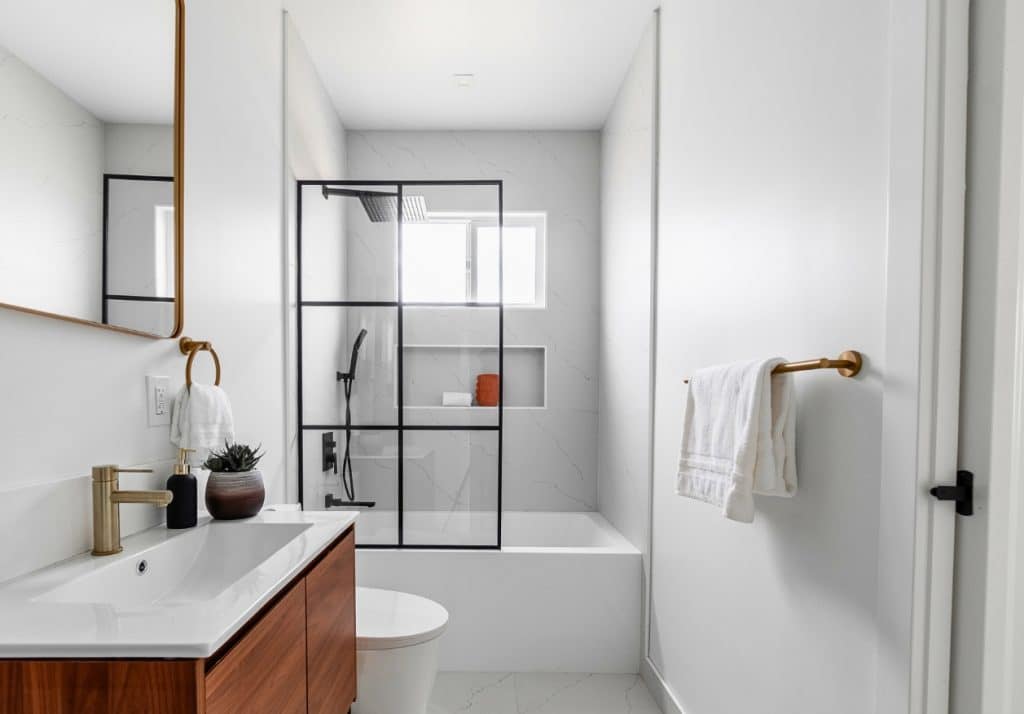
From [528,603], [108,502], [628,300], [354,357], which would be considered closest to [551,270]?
[628,300]

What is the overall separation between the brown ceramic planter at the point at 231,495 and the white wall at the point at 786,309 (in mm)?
1236

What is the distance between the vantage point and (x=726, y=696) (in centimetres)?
180

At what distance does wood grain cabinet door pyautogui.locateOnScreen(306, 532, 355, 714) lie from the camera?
1.31 metres

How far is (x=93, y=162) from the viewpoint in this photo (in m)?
1.31

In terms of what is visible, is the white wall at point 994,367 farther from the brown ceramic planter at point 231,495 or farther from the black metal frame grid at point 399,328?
the black metal frame grid at point 399,328

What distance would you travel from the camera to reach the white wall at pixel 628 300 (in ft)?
8.76

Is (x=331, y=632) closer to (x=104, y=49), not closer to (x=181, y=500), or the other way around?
(x=181, y=500)

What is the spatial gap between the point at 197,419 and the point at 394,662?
85cm

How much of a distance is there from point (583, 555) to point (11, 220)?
2230 millimetres

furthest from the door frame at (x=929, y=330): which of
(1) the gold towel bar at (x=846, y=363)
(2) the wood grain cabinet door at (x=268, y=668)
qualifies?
(2) the wood grain cabinet door at (x=268, y=668)

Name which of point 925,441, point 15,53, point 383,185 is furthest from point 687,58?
point 15,53

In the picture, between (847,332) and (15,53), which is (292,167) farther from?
(847,332)

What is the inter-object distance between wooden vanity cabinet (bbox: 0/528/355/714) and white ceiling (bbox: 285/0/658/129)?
211cm

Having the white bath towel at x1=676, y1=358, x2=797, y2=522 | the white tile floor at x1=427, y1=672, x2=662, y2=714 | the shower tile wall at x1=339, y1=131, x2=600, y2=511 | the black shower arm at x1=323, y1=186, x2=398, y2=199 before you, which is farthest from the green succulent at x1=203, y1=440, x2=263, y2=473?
the shower tile wall at x1=339, y1=131, x2=600, y2=511
